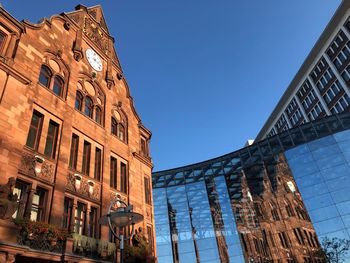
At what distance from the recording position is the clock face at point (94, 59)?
78.6ft

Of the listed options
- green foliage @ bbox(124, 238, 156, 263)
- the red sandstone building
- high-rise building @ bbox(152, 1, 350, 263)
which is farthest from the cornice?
high-rise building @ bbox(152, 1, 350, 263)

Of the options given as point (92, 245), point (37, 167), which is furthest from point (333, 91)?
point (37, 167)

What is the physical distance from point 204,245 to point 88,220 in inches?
1453

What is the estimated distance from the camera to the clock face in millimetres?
23969

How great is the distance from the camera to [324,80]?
6284cm

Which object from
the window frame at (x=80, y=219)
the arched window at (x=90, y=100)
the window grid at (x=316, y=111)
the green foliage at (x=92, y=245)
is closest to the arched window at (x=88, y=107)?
the arched window at (x=90, y=100)

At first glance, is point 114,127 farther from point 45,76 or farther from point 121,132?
point 45,76

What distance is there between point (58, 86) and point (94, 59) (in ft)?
20.0

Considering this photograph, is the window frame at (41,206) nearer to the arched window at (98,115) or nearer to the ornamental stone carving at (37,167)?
the ornamental stone carving at (37,167)

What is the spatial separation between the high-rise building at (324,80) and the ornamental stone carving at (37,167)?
187 ft

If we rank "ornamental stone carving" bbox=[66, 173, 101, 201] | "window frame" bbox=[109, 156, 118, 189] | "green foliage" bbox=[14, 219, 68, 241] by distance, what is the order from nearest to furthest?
"green foliage" bbox=[14, 219, 68, 241], "ornamental stone carving" bbox=[66, 173, 101, 201], "window frame" bbox=[109, 156, 118, 189]

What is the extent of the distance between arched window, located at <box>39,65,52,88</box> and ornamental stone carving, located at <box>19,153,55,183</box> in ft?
18.1

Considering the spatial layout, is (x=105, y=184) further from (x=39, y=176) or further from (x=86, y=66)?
(x=86, y=66)

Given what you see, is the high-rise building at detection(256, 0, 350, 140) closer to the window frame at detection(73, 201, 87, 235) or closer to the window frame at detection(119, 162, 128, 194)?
the window frame at detection(119, 162, 128, 194)
